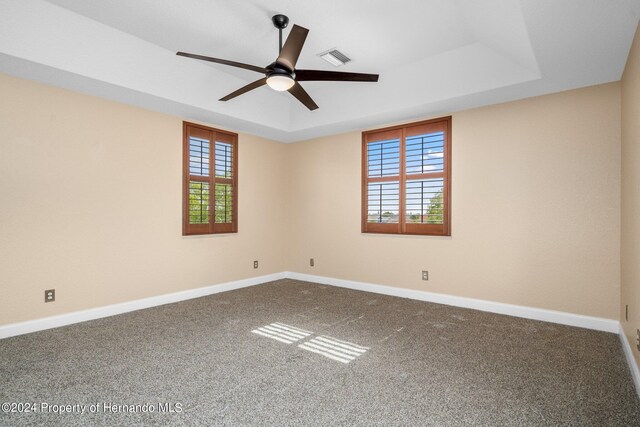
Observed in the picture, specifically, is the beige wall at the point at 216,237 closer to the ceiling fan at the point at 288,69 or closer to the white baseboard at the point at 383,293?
the white baseboard at the point at 383,293

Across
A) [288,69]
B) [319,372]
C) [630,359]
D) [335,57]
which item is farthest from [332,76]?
[630,359]

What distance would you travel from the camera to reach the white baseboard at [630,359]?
6.74 feet

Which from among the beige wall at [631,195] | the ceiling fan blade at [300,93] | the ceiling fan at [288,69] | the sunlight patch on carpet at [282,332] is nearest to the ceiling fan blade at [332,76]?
the ceiling fan at [288,69]

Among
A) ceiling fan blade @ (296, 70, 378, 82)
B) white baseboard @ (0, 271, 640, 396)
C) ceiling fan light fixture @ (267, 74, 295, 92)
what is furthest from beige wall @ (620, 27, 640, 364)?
ceiling fan light fixture @ (267, 74, 295, 92)

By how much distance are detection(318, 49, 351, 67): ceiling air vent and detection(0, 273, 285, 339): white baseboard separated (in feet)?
10.9

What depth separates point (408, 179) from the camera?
4.45 meters

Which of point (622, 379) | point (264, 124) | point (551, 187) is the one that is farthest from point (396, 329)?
point (264, 124)

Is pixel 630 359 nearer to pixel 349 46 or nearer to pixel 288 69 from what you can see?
pixel 288 69

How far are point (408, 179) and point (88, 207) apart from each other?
3.80 metres

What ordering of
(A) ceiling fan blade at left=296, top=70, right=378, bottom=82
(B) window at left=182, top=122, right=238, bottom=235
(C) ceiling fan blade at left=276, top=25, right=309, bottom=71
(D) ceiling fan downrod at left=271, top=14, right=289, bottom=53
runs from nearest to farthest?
(C) ceiling fan blade at left=276, top=25, right=309, bottom=71
(A) ceiling fan blade at left=296, top=70, right=378, bottom=82
(D) ceiling fan downrod at left=271, top=14, right=289, bottom=53
(B) window at left=182, top=122, right=238, bottom=235

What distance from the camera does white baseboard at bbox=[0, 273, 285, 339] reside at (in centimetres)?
302

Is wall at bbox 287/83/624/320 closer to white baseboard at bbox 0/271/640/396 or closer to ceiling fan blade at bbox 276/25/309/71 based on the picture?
white baseboard at bbox 0/271/640/396

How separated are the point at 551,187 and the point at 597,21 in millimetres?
1702

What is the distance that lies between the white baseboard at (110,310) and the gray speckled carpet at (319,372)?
126 millimetres
